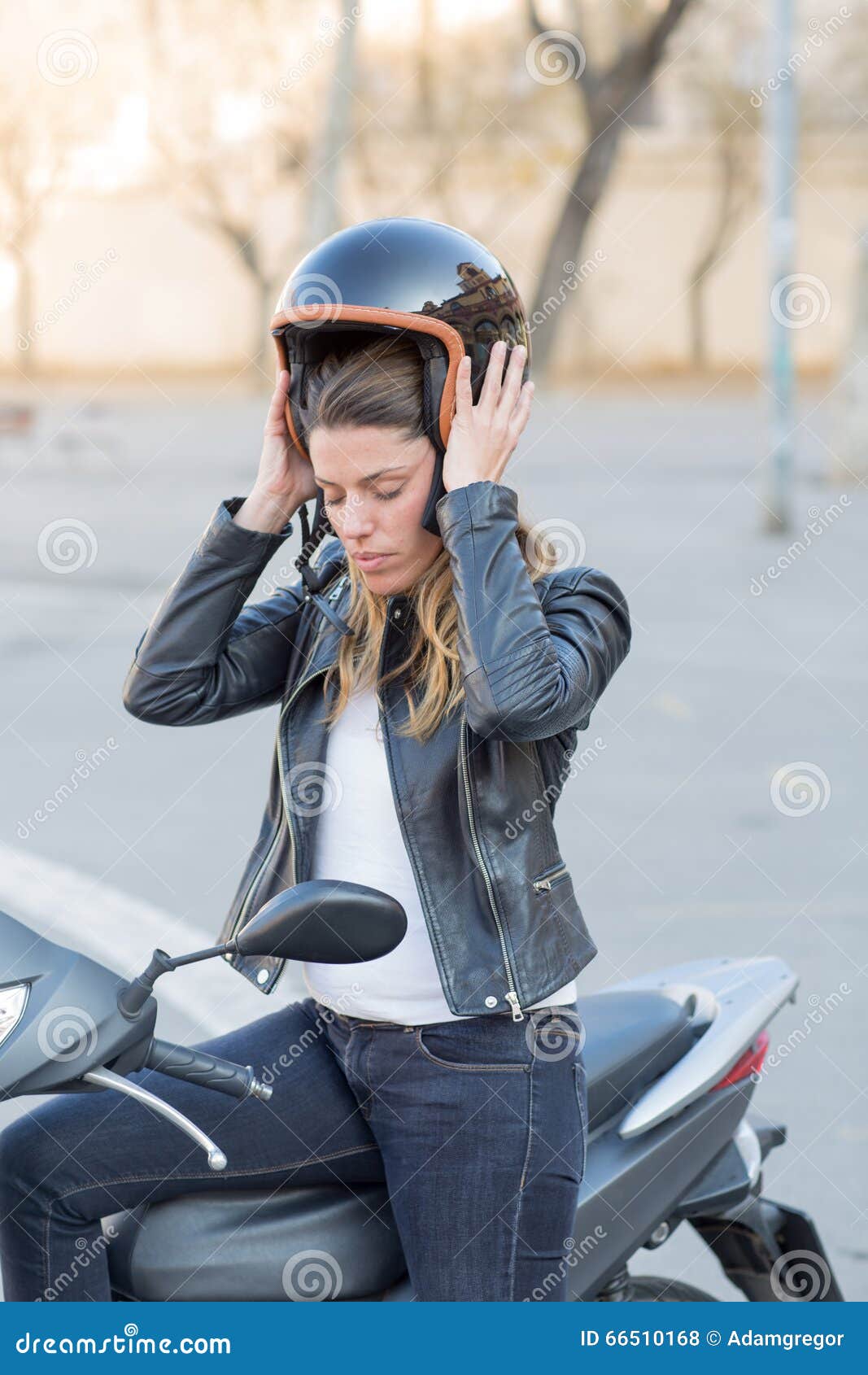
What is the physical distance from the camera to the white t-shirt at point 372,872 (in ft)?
7.16

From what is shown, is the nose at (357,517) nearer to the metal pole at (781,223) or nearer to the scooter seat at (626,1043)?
the scooter seat at (626,1043)

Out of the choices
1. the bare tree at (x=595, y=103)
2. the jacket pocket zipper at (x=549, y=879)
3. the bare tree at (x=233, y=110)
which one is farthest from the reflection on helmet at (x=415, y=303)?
the bare tree at (x=233, y=110)

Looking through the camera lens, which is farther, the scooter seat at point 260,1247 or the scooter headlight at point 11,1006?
the scooter seat at point 260,1247

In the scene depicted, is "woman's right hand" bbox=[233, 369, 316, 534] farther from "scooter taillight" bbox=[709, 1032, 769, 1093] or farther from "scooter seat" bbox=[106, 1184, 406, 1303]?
"scooter taillight" bbox=[709, 1032, 769, 1093]

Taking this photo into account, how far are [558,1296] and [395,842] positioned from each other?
600 mm

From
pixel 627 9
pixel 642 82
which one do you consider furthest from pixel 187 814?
pixel 627 9

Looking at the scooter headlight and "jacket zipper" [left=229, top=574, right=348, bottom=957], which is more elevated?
"jacket zipper" [left=229, top=574, right=348, bottom=957]

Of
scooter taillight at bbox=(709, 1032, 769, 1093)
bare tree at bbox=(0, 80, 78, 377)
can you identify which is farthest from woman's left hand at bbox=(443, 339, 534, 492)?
bare tree at bbox=(0, 80, 78, 377)

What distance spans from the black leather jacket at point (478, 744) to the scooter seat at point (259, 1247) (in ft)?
0.93

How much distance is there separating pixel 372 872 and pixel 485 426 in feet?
1.95

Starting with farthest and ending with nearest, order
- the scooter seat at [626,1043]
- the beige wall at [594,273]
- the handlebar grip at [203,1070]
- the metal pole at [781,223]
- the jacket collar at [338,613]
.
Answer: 1. the beige wall at [594,273]
2. the metal pole at [781,223]
3. the scooter seat at [626,1043]
4. the jacket collar at [338,613]
5. the handlebar grip at [203,1070]

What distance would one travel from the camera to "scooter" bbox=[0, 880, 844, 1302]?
5.92ft

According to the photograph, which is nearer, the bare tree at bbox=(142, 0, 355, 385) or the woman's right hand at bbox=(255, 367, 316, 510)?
the woman's right hand at bbox=(255, 367, 316, 510)

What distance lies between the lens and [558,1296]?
2.13 metres
